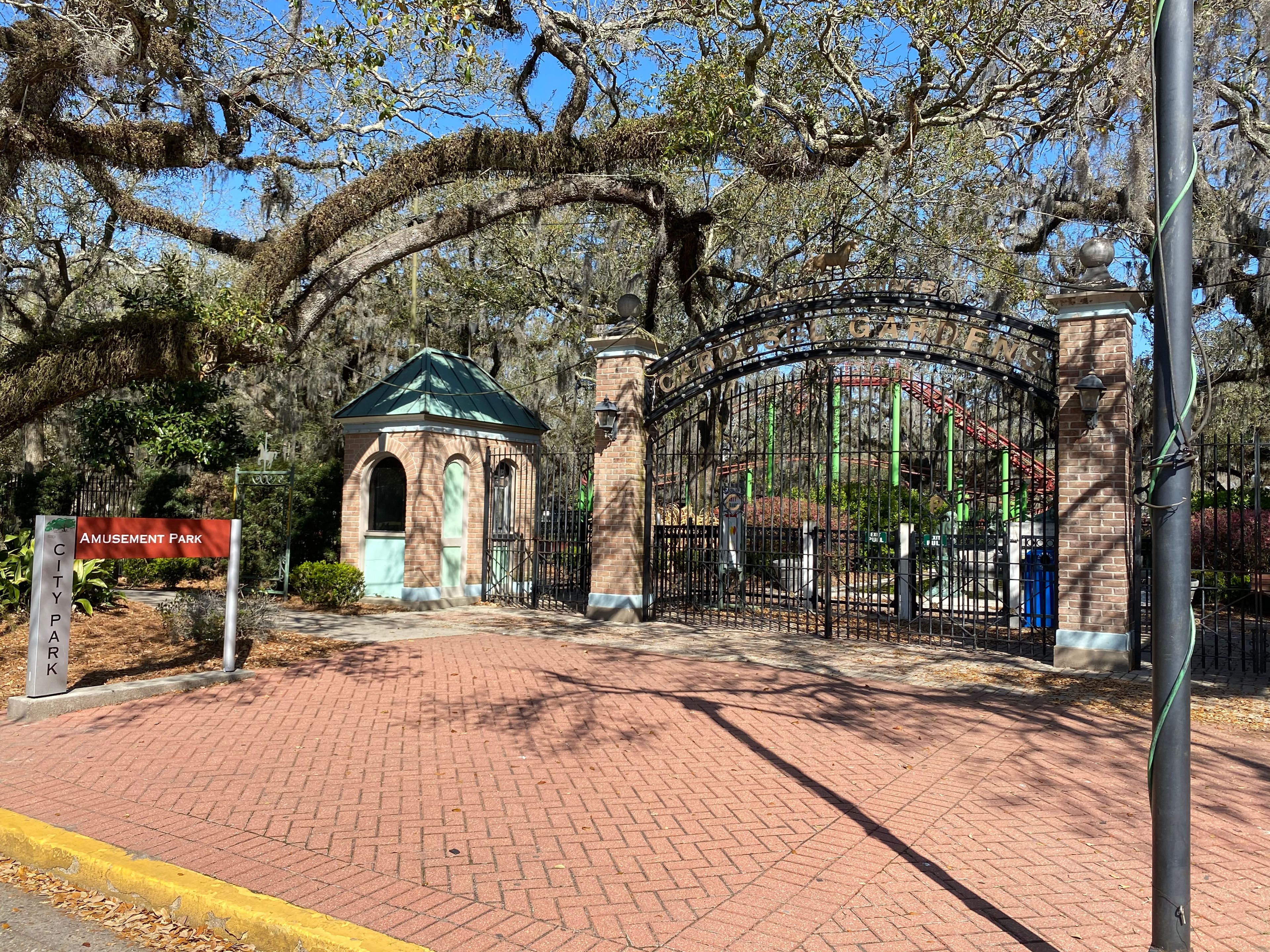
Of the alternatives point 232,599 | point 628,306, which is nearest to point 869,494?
point 628,306

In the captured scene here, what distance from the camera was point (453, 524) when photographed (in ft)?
50.3

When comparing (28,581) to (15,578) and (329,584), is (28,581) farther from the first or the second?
(329,584)

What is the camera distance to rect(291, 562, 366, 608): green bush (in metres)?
14.0

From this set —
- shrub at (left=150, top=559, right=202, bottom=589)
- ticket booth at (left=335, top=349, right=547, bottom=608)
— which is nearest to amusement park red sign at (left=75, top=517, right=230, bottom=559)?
ticket booth at (left=335, top=349, right=547, bottom=608)

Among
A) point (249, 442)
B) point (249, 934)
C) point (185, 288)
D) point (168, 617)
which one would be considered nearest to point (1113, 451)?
point (249, 934)

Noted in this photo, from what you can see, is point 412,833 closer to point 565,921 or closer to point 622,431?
point 565,921

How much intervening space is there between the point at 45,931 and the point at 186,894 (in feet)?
1.91

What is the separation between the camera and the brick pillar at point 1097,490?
9492mm

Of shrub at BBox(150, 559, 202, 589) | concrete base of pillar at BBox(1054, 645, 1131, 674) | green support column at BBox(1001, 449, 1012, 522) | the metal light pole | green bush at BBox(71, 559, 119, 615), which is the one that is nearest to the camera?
the metal light pole

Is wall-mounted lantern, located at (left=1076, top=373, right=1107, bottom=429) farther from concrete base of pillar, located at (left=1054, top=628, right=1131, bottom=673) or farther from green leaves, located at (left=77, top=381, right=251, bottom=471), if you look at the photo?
green leaves, located at (left=77, top=381, right=251, bottom=471)

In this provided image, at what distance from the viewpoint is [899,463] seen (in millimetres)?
11344

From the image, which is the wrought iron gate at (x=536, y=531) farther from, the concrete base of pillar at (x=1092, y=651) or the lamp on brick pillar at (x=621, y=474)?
the concrete base of pillar at (x=1092, y=651)

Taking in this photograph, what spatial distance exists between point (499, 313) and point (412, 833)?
850 inches

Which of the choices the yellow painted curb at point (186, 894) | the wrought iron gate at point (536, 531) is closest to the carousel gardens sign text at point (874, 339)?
the wrought iron gate at point (536, 531)
